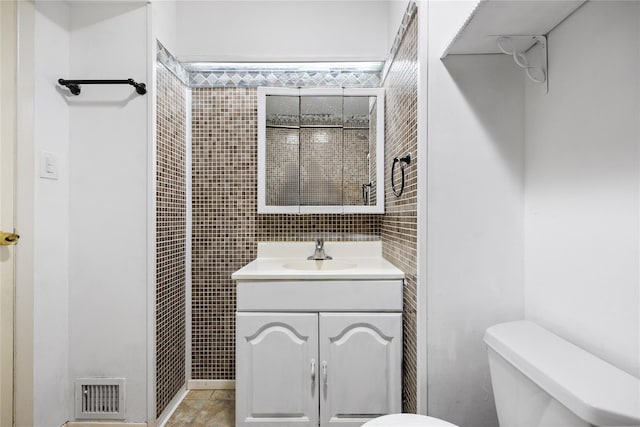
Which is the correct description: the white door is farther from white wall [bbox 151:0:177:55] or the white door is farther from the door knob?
white wall [bbox 151:0:177:55]

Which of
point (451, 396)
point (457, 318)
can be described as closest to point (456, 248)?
point (457, 318)

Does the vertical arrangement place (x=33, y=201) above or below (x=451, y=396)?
above

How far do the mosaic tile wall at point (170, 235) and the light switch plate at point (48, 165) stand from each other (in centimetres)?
42

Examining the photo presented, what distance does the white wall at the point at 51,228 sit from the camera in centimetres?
148

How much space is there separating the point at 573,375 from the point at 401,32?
1.49 meters

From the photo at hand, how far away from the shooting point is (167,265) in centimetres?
183

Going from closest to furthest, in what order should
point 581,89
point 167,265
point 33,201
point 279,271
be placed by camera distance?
point 581,89
point 33,201
point 279,271
point 167,265

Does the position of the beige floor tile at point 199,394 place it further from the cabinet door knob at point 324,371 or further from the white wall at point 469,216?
the white wall at point 469,216

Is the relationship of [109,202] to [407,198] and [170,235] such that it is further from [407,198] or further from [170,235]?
[407,198]

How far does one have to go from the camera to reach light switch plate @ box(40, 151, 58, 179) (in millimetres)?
1492

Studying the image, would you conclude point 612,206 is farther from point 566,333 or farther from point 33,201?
point 33,201

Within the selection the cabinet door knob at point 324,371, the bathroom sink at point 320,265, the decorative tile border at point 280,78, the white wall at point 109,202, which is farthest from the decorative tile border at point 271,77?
the cabinet door knob at point 324,371

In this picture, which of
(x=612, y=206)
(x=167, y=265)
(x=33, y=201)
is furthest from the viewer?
(x=167, y=265)

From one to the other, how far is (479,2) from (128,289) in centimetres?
182
